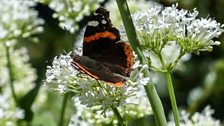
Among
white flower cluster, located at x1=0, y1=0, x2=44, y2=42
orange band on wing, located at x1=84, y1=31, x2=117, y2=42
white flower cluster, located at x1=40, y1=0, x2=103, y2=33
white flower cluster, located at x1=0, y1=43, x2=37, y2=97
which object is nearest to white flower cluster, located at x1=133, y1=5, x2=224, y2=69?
orange band on wing, located at x1=84, y1=31, x2=117, y2=42

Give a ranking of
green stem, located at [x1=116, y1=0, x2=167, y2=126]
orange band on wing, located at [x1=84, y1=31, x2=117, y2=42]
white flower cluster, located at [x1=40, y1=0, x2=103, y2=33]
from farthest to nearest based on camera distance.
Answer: white flower cluster, located at [x1=40, y1=0, x2=103, y2=33]
orange band on wing, located at [x1=84, y1=31, x2=117, y2=42]
green stem, located at [x1=116, y1=0, x2=167, y2=126]

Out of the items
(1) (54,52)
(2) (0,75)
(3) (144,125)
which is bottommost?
(3) (144,125)

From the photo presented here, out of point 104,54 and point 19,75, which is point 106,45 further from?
point 19,75

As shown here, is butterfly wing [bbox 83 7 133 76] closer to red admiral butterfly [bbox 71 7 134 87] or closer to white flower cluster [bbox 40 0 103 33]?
red admiral butterfly [bbox 71 7 134 87]

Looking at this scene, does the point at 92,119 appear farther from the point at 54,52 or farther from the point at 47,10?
the point at 47,10

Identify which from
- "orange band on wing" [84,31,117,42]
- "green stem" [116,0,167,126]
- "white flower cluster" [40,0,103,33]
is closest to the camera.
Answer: "green stem" [116,0,167,126]

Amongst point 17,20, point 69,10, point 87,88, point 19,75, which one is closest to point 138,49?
point 87,88

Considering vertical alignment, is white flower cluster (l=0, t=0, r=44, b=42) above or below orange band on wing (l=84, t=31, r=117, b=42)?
above

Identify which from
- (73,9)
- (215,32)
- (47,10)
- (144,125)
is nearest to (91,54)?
(215,32)
